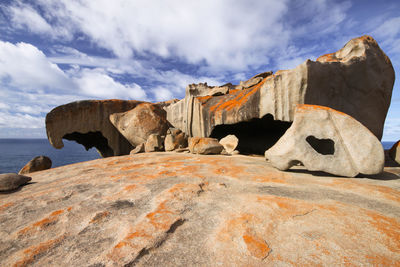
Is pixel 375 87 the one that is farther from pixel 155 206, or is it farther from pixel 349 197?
pixel 155 206

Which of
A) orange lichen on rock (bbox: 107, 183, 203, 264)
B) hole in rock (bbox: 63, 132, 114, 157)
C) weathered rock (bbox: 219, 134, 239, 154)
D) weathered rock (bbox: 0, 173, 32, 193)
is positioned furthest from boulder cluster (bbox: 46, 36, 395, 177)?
weathered rock (bbox: 0, 173, 32, 193)

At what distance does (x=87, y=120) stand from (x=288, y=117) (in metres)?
8.54

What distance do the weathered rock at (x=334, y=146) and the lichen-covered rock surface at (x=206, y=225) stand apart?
0.33 metres

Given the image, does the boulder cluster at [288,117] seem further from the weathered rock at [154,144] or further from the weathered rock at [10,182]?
the weathered rock at [10,182]

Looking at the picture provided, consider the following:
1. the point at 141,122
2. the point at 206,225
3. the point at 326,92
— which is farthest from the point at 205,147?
the point at 141,122

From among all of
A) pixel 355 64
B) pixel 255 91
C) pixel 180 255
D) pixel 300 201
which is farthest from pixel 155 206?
pixel 355 64

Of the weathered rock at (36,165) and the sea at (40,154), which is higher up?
the weathered rock at (36,165)

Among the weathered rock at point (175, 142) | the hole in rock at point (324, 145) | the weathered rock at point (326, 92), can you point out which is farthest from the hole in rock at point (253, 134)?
the hole in rock at point (324, 145)

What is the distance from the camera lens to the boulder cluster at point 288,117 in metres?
2.37

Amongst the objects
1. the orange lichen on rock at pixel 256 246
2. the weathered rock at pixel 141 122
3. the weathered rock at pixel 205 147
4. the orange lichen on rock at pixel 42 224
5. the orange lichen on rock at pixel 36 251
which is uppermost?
the weathered rock at pixel 141 122

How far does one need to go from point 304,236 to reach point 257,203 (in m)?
0.44

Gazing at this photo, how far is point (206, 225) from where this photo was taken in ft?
3.84

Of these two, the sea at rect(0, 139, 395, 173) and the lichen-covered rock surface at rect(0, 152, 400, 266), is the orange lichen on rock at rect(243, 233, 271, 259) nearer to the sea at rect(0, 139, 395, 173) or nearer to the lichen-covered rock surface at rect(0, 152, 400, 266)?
the lichen-covered rock surface at rect(0, 152, 400, 266)

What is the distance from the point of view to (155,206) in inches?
56.7
